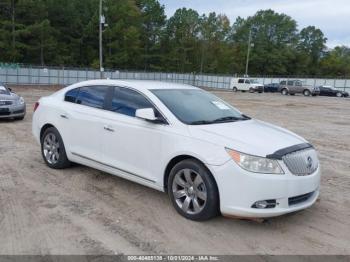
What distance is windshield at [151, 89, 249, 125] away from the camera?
16.3ft

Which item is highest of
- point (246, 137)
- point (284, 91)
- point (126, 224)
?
point (246, 137)

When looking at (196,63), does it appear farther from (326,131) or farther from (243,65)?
(326,131)

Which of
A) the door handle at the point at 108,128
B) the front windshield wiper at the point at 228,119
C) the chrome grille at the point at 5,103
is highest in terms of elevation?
the front windshield wiper at the point at 228,119

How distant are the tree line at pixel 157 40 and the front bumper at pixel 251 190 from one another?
179ft

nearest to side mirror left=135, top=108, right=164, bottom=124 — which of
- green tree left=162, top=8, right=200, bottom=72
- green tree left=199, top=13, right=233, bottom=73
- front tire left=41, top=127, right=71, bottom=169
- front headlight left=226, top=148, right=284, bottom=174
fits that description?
A: front headlight left=226, top=148, right=284, bottom=174

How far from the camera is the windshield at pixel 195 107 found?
4961mm

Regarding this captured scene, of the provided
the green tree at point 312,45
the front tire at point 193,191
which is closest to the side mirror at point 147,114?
the front tire at point 193,191

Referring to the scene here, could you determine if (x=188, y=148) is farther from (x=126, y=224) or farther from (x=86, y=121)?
(x=86, y=121)

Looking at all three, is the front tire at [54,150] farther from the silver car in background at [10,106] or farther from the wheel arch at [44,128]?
the silver car in background at [10,106]

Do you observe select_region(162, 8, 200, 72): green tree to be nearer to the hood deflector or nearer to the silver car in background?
the silver car in background

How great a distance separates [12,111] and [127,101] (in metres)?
8.33

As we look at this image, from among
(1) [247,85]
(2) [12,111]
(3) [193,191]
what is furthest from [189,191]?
(1) [247,85]

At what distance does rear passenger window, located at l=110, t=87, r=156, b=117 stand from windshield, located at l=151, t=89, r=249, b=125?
0.68 feet

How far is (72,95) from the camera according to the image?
6379 mm
